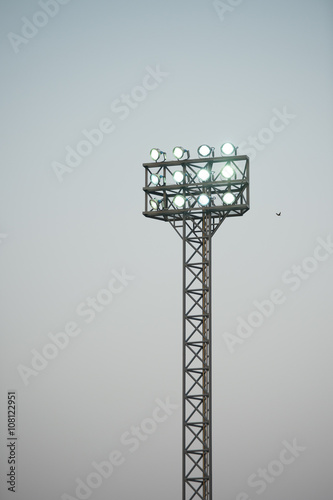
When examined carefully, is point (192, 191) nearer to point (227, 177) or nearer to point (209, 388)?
point (227, 177)

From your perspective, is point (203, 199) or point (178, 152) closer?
point (203, 199)

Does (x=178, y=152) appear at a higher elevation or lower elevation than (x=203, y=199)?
higher

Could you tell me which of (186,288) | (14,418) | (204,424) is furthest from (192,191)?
(14,418)

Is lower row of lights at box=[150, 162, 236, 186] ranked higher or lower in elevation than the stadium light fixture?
lower

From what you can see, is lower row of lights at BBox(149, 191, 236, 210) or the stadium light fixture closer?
lower row of lights at BBox(149, 191, 236, 210)

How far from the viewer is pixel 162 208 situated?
19.6 meters

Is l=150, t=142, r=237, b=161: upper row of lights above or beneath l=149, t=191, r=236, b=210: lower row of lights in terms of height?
above

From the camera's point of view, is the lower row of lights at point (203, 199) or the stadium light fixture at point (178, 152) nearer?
the lower row of lights at point (203, 199)

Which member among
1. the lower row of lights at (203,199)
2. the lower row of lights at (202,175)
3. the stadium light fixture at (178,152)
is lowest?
the lower row of lights at (203,199)

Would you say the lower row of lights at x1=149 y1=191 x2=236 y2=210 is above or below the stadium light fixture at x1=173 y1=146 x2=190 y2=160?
below

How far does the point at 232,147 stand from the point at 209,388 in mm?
6466

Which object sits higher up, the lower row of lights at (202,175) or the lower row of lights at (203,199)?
the lower row of lights at (202,175)

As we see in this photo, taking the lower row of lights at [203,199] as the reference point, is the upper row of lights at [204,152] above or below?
above

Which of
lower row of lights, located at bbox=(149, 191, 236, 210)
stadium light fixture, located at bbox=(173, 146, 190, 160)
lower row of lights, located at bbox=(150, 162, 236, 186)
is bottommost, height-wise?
lower row of lights, located at bbox=(149, 191, 236, 210)
